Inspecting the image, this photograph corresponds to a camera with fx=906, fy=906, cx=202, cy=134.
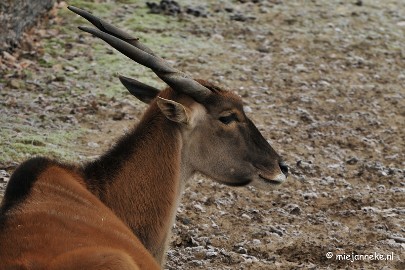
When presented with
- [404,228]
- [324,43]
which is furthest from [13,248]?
[324,43]

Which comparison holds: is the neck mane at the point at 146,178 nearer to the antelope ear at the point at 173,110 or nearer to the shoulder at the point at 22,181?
the antelope ear at the point at 173,110

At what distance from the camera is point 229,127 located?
6.87 metres

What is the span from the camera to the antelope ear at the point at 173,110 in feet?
20.7

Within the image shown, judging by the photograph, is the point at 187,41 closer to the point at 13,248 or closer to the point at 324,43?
the point at 324,43

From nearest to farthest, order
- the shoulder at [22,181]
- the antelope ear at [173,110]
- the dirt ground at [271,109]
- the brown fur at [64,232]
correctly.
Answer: the brown fur at [64,232] → the shoulder at [22,181] → the antelope ear at [173,110] → the dirt ground at [271,109]

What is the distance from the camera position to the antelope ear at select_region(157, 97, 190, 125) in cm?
632

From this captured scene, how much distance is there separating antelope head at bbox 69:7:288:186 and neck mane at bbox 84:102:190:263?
0.13 meters

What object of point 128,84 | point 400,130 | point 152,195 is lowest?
point 400,130

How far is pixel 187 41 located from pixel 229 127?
226 inches

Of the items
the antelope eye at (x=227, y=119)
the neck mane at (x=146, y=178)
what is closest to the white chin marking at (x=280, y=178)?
the antelope eye at (x=227, y=119)

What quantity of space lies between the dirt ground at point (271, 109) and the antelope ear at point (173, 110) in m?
1.04

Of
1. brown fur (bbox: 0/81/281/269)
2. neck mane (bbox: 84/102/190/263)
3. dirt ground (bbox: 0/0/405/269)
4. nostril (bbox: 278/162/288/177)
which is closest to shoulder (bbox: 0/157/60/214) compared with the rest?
brown fur (bbox: 0/81/281/269)

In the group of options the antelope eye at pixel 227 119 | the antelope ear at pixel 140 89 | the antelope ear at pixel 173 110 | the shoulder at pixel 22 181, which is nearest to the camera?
the shoulder at pixel 22 181

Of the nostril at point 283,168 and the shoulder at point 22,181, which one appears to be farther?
the nostril at point 283,168
